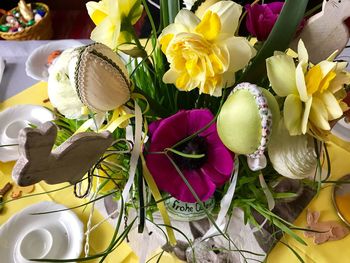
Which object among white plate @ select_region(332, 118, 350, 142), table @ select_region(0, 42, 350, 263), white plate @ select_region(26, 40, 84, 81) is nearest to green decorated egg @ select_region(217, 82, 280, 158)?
table @ select_region(0, 42, 350, 263)

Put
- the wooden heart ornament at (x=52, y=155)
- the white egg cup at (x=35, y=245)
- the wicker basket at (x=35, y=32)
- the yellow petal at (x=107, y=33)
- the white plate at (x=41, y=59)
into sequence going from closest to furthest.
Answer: the wooden heart ornament at (x=52, y=155) → the yellow petal at (x=107, y=33) → the white egg cup at (x=35, y=245) → the white plate at (x=41, y=59) → the wicker basket at (x=35, y=32)

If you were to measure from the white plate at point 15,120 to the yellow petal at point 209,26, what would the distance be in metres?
0.46

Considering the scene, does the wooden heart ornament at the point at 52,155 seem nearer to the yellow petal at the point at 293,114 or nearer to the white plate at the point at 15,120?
the yellow petal at the point at 293,114

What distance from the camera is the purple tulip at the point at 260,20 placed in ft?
1.50

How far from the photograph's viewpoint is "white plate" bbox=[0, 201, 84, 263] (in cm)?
61

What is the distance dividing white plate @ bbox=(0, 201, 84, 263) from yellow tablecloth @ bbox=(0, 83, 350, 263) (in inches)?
1.2

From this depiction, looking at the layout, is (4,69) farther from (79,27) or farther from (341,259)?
(79,27)

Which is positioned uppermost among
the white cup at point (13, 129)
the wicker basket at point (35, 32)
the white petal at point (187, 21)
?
the white petal at point (187, 21)

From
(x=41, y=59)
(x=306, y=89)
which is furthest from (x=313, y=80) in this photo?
(x=41, y=59)

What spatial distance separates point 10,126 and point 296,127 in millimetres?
566

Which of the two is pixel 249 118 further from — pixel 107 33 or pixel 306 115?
pixel 107 33

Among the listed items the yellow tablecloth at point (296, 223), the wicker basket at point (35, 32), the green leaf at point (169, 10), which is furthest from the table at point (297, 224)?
the wicker basket at point (35, 32)

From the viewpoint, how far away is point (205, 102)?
20.1 inches

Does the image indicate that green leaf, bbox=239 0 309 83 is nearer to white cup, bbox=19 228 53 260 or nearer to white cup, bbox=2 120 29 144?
white cup, bbox=19 228 53 260
